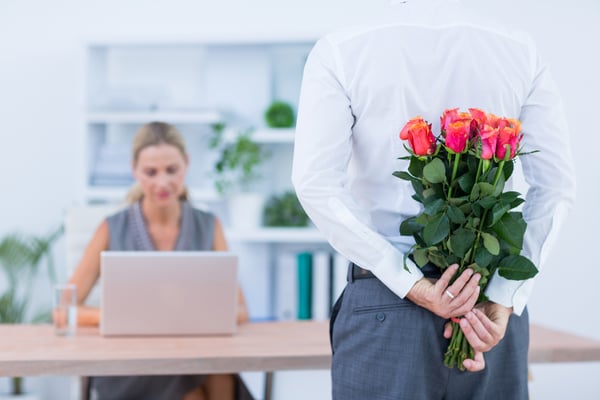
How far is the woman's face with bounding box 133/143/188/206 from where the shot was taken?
3.14m

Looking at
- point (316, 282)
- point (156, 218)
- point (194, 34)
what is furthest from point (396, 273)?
point (194, 34)

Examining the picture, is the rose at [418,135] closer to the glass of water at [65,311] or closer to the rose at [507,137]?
the rose at [507,137]

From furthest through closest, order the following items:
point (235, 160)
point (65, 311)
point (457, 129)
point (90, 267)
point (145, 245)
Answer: point (235, 160), point (145, 245), point (90, 267), point (65, 311), point (457, 129)

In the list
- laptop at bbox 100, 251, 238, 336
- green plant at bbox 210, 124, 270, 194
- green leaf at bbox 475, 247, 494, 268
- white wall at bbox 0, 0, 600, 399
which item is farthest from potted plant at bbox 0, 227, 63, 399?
green leaf at bbox 475, 247, 494, 268

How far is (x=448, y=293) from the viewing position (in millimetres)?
1523

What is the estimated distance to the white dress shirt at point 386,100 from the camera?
1586 mm

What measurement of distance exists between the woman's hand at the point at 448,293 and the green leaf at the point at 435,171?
6.9 inches

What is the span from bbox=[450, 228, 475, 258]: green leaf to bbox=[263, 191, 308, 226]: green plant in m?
→ 2.42

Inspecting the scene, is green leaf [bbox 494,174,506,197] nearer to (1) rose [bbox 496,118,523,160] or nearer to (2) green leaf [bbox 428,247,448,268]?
(1) rose [bbox 496,118,523,160]

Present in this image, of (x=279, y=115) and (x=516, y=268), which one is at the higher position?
(x=279, y=115)

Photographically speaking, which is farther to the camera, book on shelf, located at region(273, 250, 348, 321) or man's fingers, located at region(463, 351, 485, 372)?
book on shelf, located at region(273, 250, 348, 321)

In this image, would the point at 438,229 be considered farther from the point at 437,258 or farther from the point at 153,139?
the point at 153,139

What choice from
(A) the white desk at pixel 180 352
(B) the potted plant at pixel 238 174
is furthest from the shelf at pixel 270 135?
(A) the white desk at pixel 180 352

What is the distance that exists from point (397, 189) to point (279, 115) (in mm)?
2331
